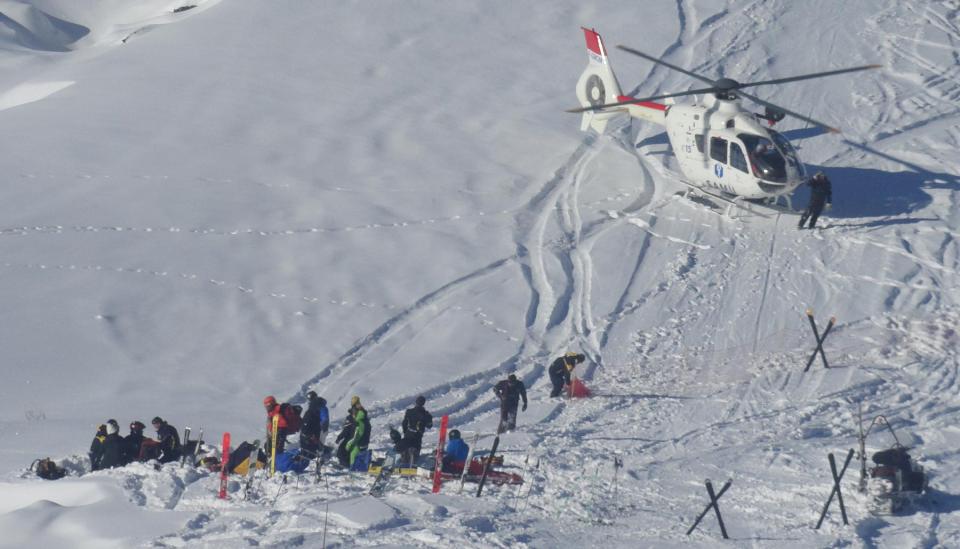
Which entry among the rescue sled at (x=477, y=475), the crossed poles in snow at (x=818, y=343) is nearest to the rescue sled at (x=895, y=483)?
the crossed poles in snow at (x=818, y=343)

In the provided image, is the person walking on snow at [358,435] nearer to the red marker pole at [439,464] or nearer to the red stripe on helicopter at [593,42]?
the red marker pole at [439,464]

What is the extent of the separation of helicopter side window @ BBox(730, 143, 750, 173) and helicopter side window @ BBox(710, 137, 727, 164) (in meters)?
0.17

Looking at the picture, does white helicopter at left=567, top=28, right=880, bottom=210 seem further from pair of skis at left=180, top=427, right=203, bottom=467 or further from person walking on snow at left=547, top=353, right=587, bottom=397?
pair of skis at left=180, top=427, right=203, bottom=467

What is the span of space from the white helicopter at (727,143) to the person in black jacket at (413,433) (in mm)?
7838

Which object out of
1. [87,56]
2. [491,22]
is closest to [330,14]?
[491,22]

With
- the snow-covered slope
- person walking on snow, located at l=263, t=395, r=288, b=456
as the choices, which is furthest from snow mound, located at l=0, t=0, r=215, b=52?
person walking on snow, located at l=263, t=395, r=288, b=456

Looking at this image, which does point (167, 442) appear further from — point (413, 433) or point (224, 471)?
point (413, 433)

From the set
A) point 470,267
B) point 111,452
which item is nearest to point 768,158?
point 470,267

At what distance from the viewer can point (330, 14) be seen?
31891 millimetres

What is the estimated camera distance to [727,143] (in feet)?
72.6

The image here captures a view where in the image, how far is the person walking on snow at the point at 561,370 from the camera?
17.3 m

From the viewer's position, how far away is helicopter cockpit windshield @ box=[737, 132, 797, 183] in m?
21.6

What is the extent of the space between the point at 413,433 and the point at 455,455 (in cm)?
56

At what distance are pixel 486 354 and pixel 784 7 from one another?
17069mm
